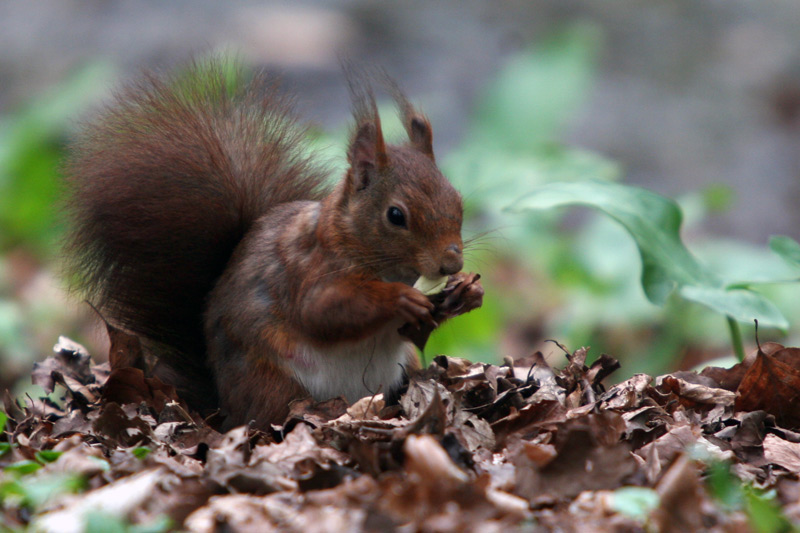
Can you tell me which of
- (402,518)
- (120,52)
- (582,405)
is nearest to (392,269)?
(582,405)

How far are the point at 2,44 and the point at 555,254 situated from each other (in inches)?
236

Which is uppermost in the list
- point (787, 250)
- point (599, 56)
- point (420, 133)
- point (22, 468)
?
point (599, 56)

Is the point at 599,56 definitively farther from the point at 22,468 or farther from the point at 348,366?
the point at 22,468

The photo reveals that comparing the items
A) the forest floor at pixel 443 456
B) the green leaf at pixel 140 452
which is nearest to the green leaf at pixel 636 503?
the forest floor at pixel 443 456

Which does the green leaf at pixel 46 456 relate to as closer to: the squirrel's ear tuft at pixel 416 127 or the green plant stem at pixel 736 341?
the squirrel's ear tuft at pixel 416 127

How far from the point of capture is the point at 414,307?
2.78 meters

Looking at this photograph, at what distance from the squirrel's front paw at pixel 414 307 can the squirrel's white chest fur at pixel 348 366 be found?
0.72ft

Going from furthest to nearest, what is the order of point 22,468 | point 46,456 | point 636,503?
point 46,456, point 22,468, point 636,503

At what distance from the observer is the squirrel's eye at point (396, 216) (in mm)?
2965

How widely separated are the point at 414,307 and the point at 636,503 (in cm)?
104

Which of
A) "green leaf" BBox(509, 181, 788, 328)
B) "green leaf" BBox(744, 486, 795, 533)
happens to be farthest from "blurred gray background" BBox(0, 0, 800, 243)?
"green leaf" BBox(744, 486, 795, 533)

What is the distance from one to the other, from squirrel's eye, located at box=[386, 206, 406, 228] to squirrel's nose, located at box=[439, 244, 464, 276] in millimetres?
176

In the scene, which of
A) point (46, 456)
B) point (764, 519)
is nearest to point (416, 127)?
point (46, 456)

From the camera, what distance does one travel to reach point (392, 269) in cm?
301
